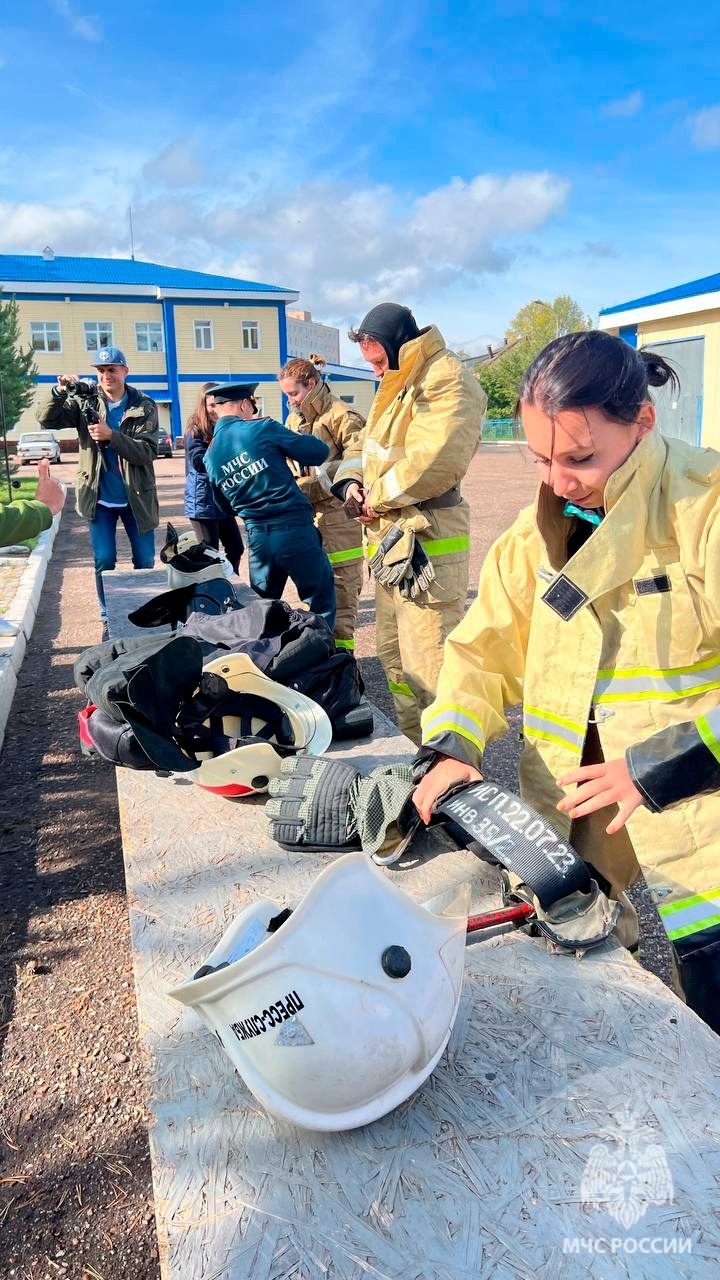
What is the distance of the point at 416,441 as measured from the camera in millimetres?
3871

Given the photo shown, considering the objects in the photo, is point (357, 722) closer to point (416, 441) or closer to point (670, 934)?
point (416, 441)

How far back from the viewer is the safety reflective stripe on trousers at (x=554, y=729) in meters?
1.94

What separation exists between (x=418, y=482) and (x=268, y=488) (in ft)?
3.88

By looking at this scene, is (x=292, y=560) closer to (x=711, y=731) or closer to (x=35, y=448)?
(x=711, y=731)


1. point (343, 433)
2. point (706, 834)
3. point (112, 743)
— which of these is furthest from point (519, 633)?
point (343, 433)

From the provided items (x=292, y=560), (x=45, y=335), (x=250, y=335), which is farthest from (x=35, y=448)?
(x=292, y=560)

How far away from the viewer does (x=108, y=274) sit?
1633 inches

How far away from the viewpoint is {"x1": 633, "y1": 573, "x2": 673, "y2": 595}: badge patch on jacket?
172 cm

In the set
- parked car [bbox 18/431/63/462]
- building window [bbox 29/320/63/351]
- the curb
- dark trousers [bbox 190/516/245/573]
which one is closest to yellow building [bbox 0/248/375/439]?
building window [bbox 29/320/63/351]

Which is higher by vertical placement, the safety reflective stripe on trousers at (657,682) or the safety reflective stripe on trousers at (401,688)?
the safety reflective stripe on trousers at (657,682)

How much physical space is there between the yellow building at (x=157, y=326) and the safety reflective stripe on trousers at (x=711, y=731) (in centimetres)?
3859

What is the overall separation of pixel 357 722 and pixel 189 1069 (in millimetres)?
1758

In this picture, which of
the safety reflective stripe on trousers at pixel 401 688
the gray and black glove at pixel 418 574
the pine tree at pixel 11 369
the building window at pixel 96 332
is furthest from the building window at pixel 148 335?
the gray and black glove at pixel 418 574

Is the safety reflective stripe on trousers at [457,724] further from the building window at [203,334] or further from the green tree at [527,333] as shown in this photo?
the green tree at [527,333]
